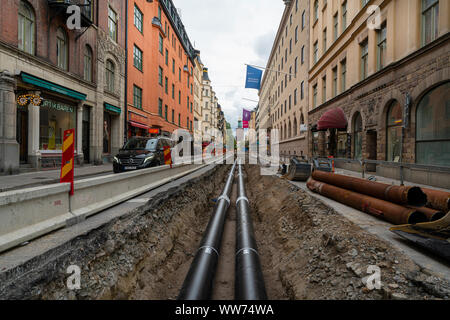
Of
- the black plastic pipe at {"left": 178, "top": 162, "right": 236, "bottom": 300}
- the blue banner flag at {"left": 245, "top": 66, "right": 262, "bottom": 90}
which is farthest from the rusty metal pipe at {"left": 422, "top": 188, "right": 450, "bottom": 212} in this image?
the blue banner flag at {"left": 245, "top": 66, "right": 262, "bottom": 90}

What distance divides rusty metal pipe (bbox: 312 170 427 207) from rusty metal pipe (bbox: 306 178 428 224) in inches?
4.2

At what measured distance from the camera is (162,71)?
27.1 metres

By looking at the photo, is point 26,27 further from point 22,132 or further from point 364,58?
point 364,58

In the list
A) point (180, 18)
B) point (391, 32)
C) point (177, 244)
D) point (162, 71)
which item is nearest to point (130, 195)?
point (177, 244)

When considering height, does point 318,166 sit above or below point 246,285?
above

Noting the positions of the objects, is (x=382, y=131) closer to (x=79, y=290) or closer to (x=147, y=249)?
(x=147, y=249)

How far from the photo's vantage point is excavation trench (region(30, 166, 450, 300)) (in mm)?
2475

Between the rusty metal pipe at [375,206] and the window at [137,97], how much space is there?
749 inches

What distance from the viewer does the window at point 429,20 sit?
295 inches

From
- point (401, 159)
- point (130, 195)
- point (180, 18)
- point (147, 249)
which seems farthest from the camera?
point (180, 18)

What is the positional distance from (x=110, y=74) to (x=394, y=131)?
1879cm

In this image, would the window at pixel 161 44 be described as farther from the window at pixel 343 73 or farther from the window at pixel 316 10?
the window at pixel 343 73

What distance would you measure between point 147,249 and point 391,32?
1247 cm

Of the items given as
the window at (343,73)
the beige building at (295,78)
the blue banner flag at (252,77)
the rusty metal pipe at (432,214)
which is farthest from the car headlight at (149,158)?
the blue banner flag at (252,77)
